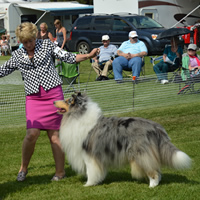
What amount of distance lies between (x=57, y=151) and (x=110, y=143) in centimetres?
76

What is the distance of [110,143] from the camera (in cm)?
441

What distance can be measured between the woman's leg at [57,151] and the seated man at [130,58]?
240 inches

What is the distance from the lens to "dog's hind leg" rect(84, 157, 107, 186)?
14.8 feet

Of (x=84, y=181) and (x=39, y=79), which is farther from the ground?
(x=39, y=79)

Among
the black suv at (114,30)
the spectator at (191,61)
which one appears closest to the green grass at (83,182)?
the spectator at (191,61)

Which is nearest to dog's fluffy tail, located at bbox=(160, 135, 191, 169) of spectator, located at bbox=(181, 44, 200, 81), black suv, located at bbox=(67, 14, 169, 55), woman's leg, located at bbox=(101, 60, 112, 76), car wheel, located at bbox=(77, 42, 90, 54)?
spectator, located at bbox=(181, 44, 200, 81)

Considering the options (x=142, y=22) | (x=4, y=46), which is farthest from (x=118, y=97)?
(x=4, y=46)

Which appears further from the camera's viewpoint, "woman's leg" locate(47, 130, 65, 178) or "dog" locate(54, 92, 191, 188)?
"woman's leg" locate(47, 130, 65, 178)

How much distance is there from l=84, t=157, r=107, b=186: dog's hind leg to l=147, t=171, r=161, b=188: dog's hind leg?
51cm

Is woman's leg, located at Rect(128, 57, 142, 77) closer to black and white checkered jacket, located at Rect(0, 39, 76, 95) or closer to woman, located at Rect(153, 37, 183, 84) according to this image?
woman, located at Rect(153, 37, 183, 84)

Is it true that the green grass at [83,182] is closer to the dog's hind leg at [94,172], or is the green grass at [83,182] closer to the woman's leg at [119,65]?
the dog's hind leg at [94,172]

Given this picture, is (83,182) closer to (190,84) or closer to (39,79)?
(39,79)

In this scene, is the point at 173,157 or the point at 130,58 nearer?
the point at 173,157

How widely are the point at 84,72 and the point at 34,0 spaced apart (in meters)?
14.3
